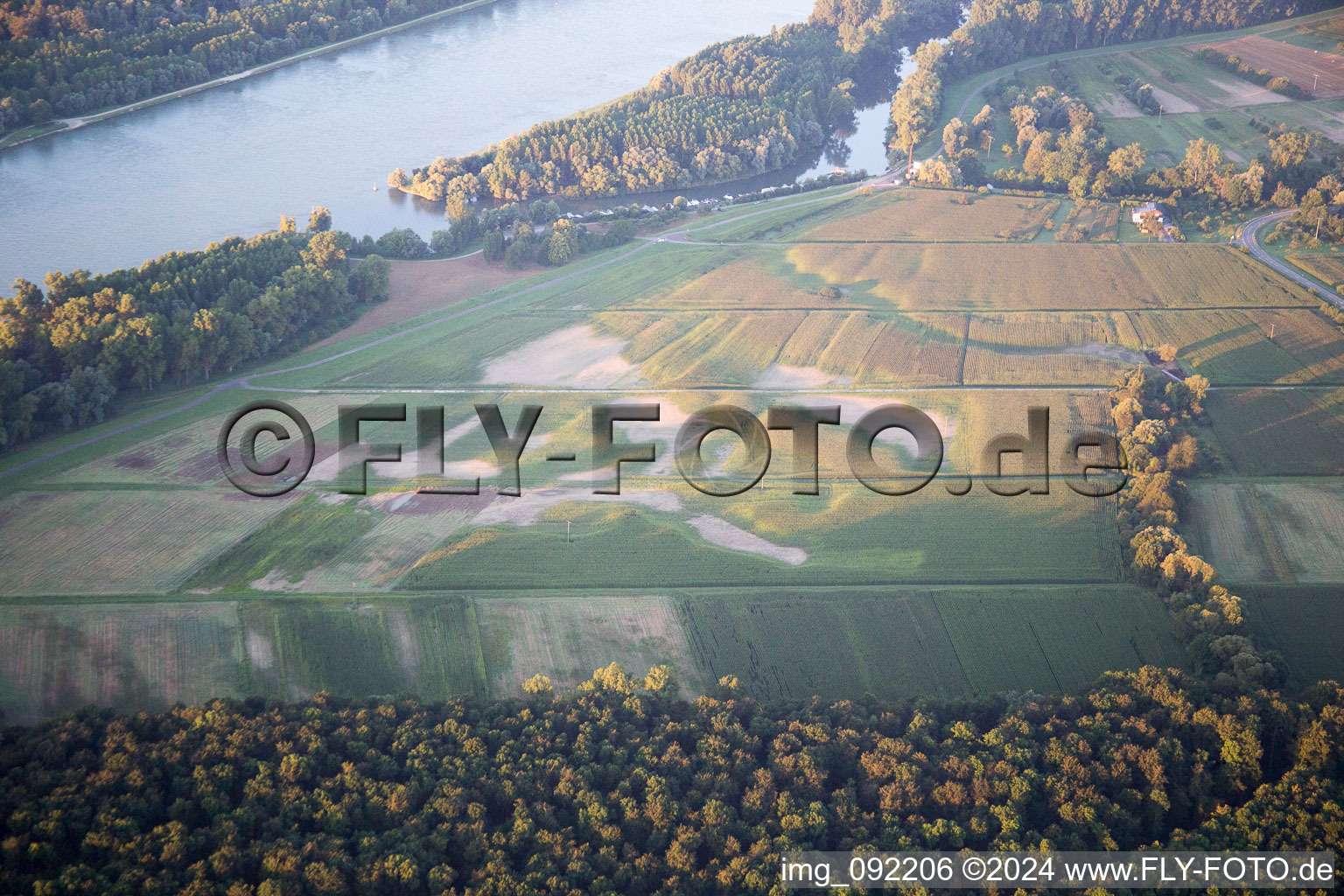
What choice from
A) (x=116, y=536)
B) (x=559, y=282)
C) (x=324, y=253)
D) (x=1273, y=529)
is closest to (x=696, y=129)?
(x=559, y=282)

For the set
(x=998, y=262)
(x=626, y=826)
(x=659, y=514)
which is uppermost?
(x=998, y=262)

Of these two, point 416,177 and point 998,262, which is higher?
point 416,177

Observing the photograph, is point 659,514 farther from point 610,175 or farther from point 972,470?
point 610,175

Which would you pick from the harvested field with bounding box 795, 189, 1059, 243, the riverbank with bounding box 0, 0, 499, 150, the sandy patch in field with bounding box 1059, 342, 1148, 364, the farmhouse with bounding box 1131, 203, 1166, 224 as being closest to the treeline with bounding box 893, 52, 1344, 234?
the farmhouse with bounding box 1131, 203, 1166, 224

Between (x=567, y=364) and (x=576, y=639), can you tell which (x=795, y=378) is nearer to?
(x=567, y=364)

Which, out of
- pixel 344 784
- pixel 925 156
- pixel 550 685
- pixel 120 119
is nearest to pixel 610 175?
pixel 925 156

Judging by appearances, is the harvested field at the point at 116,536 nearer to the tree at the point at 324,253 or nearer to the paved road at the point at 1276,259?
the tree at the point at 324,253

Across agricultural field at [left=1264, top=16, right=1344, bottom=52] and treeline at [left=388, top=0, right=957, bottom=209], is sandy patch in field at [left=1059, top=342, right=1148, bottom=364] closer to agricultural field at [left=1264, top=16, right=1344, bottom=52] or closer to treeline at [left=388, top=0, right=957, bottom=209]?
treeline at [left=388, top=0, right=957, bottom=209]
